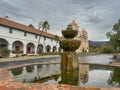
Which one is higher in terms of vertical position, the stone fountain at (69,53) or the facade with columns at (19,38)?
the facade with columns at (19,38)

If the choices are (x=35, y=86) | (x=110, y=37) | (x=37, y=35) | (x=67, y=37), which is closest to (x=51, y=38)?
(x=37, y=35)

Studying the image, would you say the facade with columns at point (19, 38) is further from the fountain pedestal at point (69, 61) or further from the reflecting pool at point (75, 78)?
the fountain pedestal at point (69, 61)

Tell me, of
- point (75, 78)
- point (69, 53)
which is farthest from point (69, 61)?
point (75, 78)

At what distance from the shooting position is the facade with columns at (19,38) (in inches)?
1473

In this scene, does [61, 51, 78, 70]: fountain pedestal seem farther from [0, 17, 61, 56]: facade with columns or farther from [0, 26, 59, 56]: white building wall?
[0, 26, 59, 56]: white building wall

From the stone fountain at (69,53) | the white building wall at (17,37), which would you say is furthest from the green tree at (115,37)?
the stone fountain at (69,53)

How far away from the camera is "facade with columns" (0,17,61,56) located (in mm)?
37403

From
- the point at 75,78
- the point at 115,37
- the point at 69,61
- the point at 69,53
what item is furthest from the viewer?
the point at 115,37

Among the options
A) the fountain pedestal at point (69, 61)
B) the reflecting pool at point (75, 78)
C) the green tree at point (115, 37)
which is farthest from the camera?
the green tree at point (115, 37)

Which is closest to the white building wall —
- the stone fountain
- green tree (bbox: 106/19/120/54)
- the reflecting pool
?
green tree (bbox: 106/19/120/54)

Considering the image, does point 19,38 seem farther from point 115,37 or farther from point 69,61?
point 69,61

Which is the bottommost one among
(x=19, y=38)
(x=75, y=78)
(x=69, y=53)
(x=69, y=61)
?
(x=75, y=78)

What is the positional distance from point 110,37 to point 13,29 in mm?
21430

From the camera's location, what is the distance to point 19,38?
41.9m
